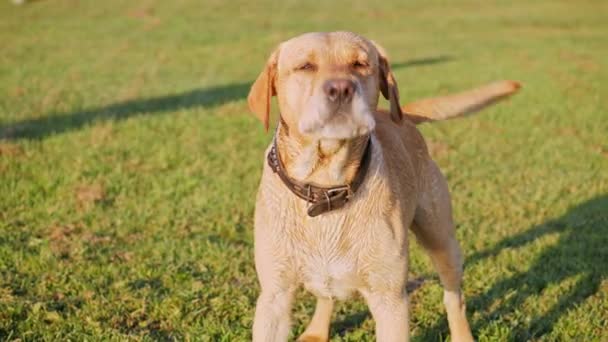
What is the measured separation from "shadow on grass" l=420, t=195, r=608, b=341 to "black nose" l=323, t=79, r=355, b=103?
1964 millimetres

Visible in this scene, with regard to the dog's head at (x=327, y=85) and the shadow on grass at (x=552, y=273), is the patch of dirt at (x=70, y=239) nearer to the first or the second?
the dog's head at (x=327, y=85)

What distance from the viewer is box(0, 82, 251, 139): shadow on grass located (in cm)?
867

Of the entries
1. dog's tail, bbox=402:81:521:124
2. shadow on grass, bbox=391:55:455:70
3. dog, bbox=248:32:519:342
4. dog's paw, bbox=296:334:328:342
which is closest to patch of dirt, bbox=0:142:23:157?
dog's paw, bbox=296:334:328:342

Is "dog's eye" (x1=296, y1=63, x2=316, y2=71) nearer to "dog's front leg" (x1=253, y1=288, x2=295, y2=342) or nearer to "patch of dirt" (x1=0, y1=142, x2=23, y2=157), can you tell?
"dog's front leg" (x1=253, y1=288, x2=295, y2=342)

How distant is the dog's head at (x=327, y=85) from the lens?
9.74ft

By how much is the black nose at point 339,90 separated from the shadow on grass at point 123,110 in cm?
638

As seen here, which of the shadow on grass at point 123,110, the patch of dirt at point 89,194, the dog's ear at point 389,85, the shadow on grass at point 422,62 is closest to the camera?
the dog's ear at point 389,85

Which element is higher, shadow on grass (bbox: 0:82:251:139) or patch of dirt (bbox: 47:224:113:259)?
patch of dirt (bbox: 47:224:113:259)

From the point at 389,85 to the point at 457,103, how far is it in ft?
4.13

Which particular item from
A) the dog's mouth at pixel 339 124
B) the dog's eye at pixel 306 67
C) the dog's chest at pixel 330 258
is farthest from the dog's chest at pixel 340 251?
the dog's eye at pixel 306 67

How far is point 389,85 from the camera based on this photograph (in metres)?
3.48

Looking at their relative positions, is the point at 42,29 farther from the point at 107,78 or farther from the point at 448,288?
the point at 448,288

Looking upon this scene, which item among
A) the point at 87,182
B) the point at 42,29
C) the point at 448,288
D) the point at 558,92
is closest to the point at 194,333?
the point at 448,288

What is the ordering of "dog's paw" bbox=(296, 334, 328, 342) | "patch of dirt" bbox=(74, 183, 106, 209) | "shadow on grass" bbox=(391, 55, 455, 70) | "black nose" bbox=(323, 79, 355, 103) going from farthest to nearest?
"shadow on grass" bbox=(391, 55, 455, 70) → "patch of dirt" bbox=(74, 183, 106, 209) → "dog's paw" bbox=(296, 334, 328, 342) → "black nose" bbox=(323, 79, 355, 103)
